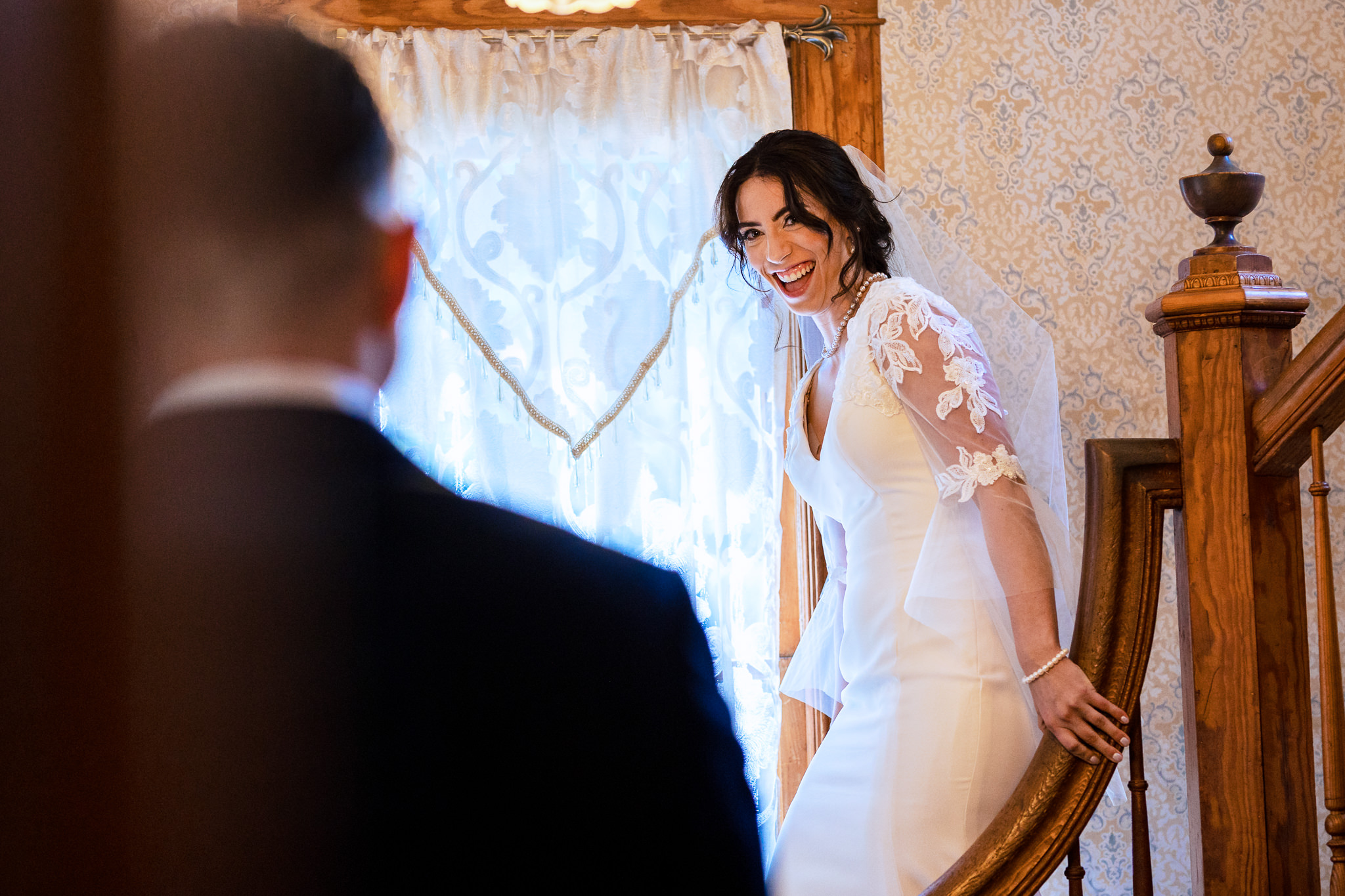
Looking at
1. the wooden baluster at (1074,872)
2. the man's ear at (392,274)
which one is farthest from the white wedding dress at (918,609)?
the man's ear at (392,274)

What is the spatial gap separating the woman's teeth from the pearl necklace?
0.13 m

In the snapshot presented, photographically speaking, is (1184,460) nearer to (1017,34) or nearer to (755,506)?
(755,506)

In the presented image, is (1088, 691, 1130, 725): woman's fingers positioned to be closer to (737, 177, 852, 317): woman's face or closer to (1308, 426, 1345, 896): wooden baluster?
(1308, 426, 1345, 896): wooden baluster

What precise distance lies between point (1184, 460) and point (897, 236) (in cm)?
111

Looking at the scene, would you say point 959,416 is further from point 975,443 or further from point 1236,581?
point 1236,581

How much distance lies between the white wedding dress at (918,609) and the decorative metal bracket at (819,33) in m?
1.10

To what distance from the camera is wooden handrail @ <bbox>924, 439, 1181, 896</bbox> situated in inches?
42.8

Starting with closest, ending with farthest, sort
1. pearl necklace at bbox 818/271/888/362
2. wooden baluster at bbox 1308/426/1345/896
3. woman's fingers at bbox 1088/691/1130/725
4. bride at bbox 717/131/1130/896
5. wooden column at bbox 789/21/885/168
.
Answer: wooden baluster at bbox 1308/426/1345/896 → woman's fingers at bbox 1088/691/1130/725 → bride at bbox 717/131/1130/896 → pearl necklace at bbox 818/271/888/362 → wooden column at bbox 789/21/885/168

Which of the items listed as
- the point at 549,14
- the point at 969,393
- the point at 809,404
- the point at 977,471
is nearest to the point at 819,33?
the point at 549,14

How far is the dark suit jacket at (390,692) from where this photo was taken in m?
0.28

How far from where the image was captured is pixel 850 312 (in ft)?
6.49

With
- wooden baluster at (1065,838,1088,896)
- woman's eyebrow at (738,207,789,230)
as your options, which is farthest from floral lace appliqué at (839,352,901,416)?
wooden baluster at (1065,838,1088,896)

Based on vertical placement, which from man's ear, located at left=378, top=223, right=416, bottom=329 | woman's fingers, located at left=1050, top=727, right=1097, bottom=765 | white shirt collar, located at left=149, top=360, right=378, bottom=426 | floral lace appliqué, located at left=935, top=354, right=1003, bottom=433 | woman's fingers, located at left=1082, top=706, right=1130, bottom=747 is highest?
floral lace appliqué, located at left=935, top=354, right=1003, bottom=433

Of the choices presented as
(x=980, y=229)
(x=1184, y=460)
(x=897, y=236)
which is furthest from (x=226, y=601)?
(x=980, y=229)
